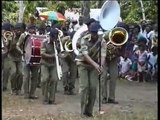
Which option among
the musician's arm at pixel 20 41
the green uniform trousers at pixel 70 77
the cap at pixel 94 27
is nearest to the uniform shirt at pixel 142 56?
the green uniform trousers at pixel 70 77

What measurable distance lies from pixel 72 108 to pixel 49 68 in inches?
44.9

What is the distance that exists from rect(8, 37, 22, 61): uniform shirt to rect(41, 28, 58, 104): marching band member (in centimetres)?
149

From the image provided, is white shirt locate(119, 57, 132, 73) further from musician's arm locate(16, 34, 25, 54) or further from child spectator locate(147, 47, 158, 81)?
musician's arm locate(16, 34, 25, 54)

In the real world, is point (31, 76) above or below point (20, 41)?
below

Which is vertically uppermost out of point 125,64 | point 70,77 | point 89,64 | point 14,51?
point 14,51

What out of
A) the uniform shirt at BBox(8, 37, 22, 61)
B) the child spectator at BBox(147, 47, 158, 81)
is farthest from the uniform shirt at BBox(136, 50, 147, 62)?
the uniform shirt at BBox(8, 37, 22, 61)

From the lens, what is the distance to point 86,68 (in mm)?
10508

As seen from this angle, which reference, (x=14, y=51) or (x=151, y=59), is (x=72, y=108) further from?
(x=151, y=59)

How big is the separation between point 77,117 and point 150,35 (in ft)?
32.6

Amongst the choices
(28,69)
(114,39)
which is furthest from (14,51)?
(114,39)

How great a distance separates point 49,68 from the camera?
12.7 m

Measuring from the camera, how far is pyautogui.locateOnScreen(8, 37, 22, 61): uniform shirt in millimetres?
14055

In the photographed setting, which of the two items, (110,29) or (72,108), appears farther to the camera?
(72,108)

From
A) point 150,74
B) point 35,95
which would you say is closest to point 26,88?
point 35,95
